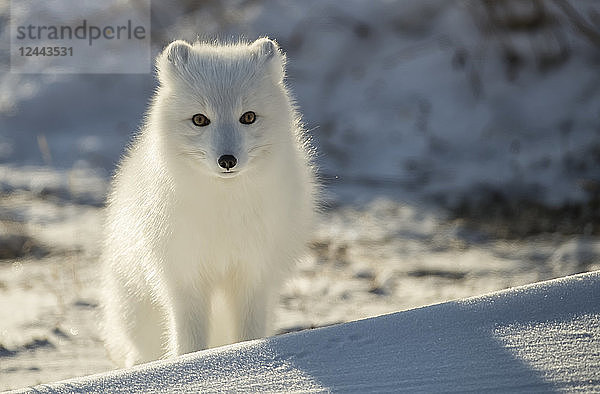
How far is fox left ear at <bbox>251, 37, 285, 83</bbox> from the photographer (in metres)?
3.25

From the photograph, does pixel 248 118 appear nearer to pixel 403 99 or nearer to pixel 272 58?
pixel 272 58

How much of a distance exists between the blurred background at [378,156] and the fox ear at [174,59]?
1.43m

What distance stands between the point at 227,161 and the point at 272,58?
24.1 inches

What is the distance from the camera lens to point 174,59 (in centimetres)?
318

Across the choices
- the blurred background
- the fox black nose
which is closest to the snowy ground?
the blurred background

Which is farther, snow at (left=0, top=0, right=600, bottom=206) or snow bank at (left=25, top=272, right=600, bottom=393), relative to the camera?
snow at (left=0, top=0, right=600, bottom=206)

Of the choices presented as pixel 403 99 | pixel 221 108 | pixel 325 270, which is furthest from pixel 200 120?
pixel 403 99

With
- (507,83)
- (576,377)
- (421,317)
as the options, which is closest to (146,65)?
(507,83)

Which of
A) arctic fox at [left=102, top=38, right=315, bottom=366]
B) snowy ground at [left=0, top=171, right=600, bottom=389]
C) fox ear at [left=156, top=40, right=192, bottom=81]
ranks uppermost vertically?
fox ear at [left=156, top=40, right=192, bottom=81]

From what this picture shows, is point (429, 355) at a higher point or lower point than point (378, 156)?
higher

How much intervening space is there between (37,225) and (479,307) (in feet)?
15.0

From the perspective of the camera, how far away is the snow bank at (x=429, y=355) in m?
2.04

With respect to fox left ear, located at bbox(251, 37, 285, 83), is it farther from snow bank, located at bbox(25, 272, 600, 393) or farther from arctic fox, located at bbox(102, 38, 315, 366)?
snow bank, located at bbox(25, 272, 600, 393)

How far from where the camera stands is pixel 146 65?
8906 millimetres
